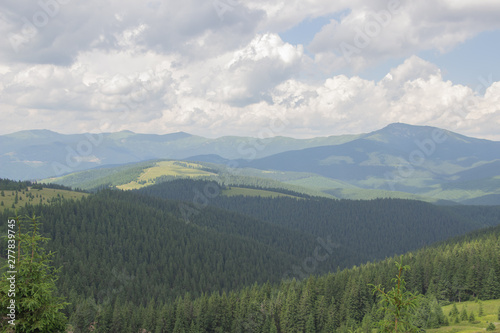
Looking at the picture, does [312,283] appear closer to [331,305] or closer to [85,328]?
[331,305]

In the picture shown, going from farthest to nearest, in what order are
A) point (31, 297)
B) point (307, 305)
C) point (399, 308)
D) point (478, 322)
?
point (307, 305)
point (478, 322)
point (31, 297)
point (399, 308)

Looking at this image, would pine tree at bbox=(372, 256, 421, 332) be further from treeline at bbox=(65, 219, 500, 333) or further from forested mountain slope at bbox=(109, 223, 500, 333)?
forested mountain slope at bbox=(109, 223, 500, 333)

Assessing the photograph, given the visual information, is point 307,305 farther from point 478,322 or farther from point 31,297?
point 31,297

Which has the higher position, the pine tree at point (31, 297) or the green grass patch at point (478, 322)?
the pine tree at point (31, 297)

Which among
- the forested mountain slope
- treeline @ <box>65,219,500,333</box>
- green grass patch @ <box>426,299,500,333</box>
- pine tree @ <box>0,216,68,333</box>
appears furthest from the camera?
treeline @ <box>65,219,500,333</box>

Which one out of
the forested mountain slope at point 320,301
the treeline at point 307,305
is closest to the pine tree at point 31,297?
the forested mountain slope at point 320,301

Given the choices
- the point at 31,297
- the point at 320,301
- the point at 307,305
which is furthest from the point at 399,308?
the point at 320,301

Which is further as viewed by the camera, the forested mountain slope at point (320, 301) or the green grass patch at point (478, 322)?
the forested mountain slope at point (320, 301)

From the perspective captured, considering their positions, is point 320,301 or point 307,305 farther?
point 320,301

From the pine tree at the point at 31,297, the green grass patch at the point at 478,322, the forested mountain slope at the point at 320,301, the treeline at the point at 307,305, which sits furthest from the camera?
the treeline at the point at 307,305

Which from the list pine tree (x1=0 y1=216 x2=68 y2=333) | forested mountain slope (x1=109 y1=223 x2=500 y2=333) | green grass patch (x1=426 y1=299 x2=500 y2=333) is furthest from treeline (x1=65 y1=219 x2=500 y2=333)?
pine tree (x1=0 y1=216 x2=68 y2=333)

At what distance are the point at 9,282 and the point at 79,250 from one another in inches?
7202

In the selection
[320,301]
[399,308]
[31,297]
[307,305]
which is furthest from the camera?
[320,301]

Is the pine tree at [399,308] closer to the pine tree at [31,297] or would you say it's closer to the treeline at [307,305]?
the pine tree at [31,297]
